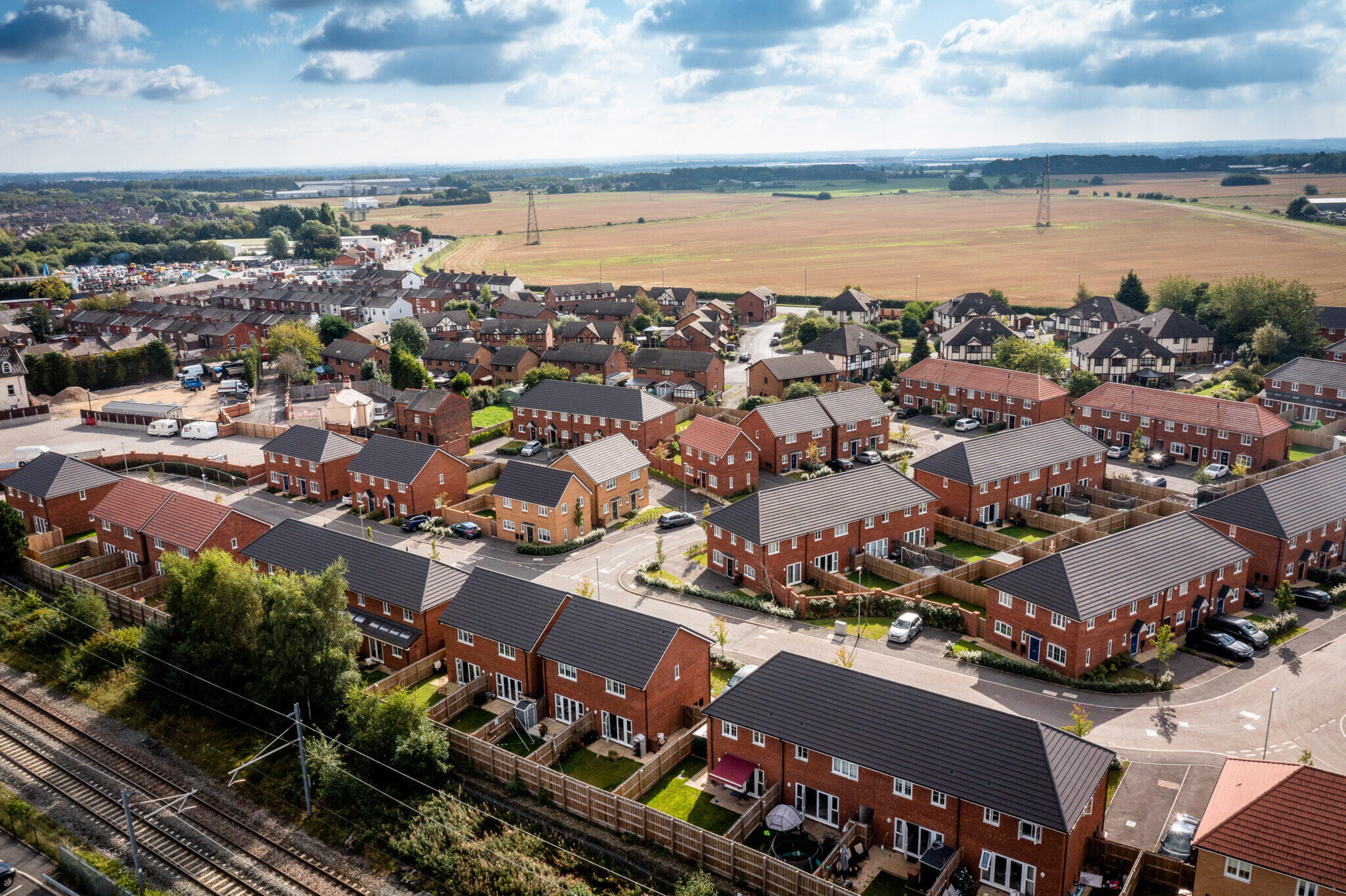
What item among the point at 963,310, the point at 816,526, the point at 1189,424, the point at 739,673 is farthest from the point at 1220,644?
the point at 963,310

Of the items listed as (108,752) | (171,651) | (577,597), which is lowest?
(108,752)

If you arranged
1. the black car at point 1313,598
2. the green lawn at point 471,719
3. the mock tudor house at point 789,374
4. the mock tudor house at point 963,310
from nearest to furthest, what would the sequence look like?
the green lawn at point 471,719 → the black car at point 1313,598 → the mock tudor house at point 789,374 → the mock tudor house at point 963,310

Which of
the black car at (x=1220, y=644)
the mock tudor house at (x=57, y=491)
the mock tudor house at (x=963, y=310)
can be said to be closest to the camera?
the black car at (x=1220, y=644)

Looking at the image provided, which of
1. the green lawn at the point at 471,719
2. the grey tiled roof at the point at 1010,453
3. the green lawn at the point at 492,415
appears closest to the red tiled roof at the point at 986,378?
the grey tiled roof at the point at 1010,453

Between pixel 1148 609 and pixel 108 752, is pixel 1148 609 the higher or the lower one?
the higher one

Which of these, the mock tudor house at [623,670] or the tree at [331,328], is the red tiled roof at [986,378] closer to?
the mock tudor house at [623,670]

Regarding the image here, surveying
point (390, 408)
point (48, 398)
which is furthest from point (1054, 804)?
point (48, 398)

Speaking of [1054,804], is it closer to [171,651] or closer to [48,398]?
[171,651]

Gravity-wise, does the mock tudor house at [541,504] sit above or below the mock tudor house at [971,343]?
below
